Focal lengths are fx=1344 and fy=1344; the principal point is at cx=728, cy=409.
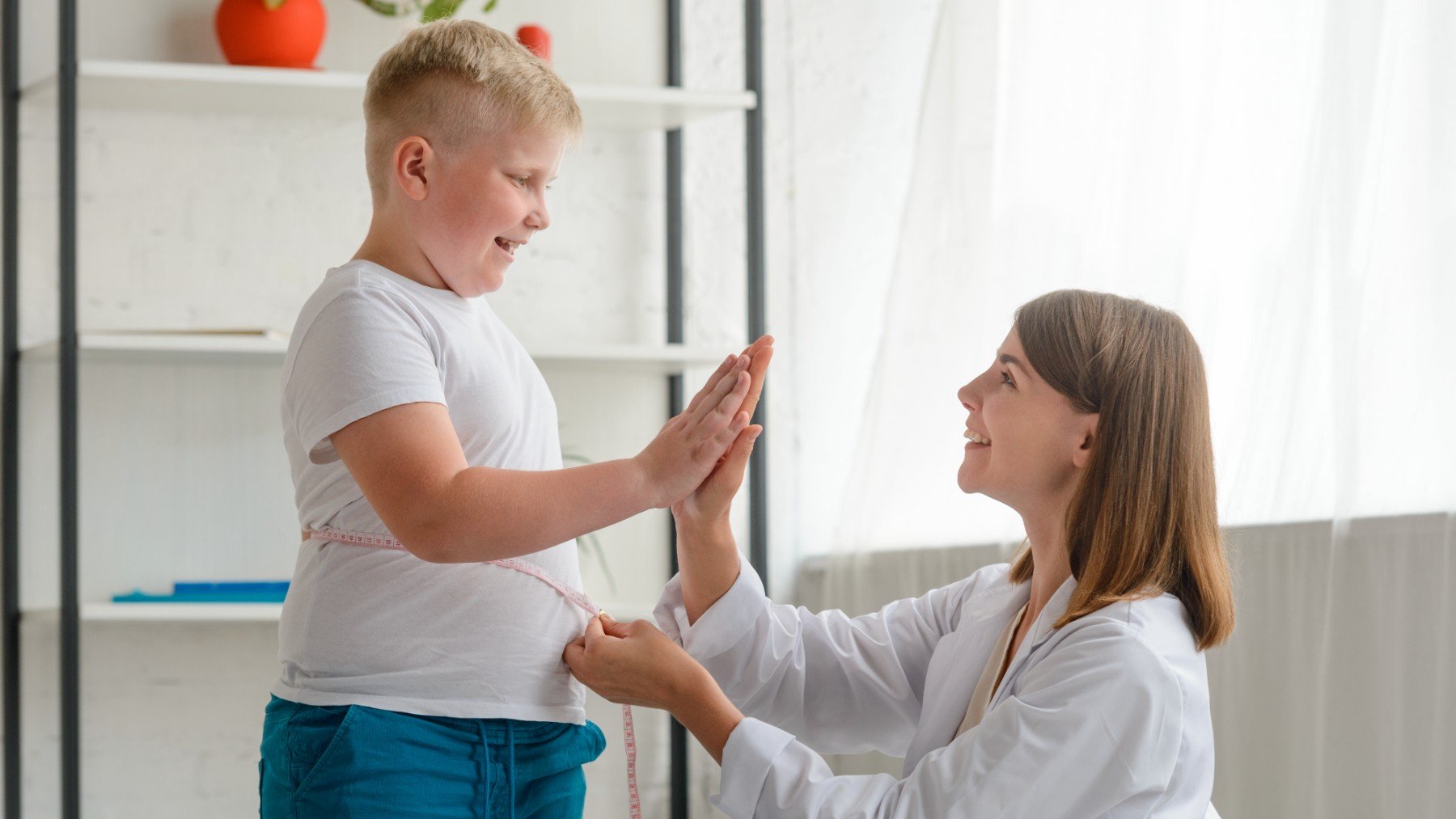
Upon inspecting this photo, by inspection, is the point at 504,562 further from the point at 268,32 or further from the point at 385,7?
the point at 385,7

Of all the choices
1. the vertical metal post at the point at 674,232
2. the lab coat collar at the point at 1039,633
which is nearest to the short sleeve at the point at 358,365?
the lab coat collar at the point at 1039,633

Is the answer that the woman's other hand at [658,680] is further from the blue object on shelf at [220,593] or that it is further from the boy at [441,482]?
the blue object on shelf at [220,593]

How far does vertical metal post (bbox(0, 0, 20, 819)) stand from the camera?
8.05ft

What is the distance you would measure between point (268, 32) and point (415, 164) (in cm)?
146

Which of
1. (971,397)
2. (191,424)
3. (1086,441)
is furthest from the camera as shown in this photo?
(191,424)

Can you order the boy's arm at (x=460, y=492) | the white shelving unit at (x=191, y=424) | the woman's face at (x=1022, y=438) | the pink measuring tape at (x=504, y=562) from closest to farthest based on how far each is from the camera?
the boy's arm at (x=460, y=492) < the pink measuring tape at (x=504, y=562) < the woman's face at (x=1022, y=438) < the white shelving unit at (x=191, y=424)

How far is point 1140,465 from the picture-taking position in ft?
4.33

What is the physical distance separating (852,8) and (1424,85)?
169 centimetres

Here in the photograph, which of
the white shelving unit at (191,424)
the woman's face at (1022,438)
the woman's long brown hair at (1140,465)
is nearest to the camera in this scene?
the woman's long brown hair at (1140,465)

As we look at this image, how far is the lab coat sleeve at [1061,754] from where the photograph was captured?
3.77ft

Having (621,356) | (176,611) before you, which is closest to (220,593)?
(176,611)

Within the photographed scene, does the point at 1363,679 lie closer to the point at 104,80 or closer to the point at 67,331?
the point at 67,331

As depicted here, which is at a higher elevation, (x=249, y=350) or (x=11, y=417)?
(x=249, y=350)

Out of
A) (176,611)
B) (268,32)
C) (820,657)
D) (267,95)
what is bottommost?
(176,611)
